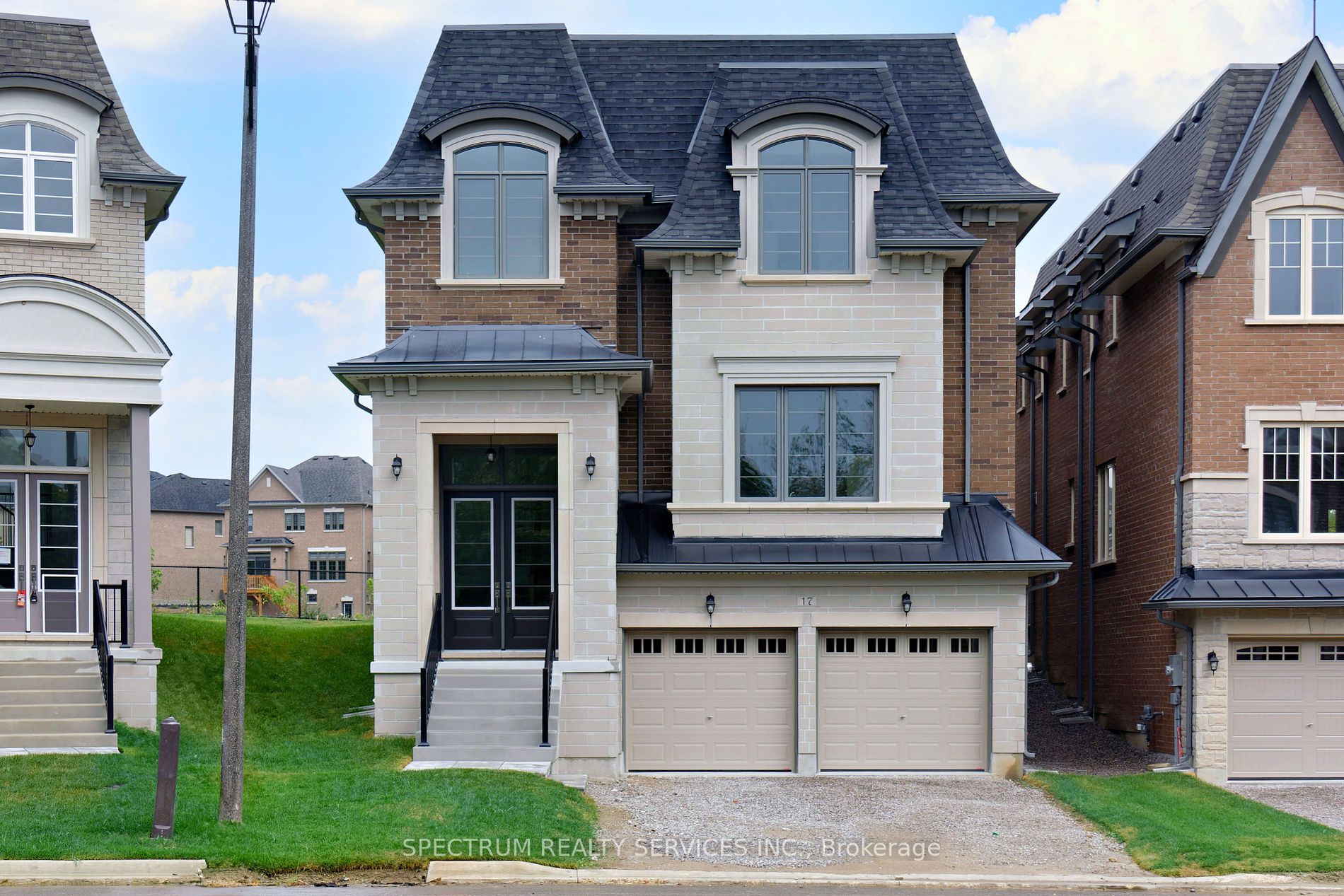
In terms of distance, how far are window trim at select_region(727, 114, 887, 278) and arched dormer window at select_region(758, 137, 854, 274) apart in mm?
78

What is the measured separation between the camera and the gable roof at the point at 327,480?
73.3 m

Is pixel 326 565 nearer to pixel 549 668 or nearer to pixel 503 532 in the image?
pixel 503 532

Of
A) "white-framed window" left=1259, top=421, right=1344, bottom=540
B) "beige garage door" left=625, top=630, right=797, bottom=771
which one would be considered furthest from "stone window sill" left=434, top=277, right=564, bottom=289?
"white-framed window" left=1259, top=421, right=1344, bottom=540

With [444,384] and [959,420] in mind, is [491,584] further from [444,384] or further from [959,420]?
[959,420]

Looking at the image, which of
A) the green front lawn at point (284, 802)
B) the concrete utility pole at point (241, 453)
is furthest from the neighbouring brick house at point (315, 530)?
the concrete utility pole at point (241, 453)

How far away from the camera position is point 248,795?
1464 centimetres

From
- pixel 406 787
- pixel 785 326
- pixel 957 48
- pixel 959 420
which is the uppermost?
pixel 957 48

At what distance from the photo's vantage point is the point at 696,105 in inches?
889

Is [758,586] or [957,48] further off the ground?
[957,48]

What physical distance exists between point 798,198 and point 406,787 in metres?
10.2

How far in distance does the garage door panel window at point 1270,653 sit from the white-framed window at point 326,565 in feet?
188

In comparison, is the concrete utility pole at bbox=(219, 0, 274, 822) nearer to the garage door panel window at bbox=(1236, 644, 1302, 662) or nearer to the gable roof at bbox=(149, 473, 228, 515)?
the garage door panel window at bbox=(1236, 644, 1302, 662)

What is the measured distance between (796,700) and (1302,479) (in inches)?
316

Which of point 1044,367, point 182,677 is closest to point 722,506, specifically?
point 182,677
